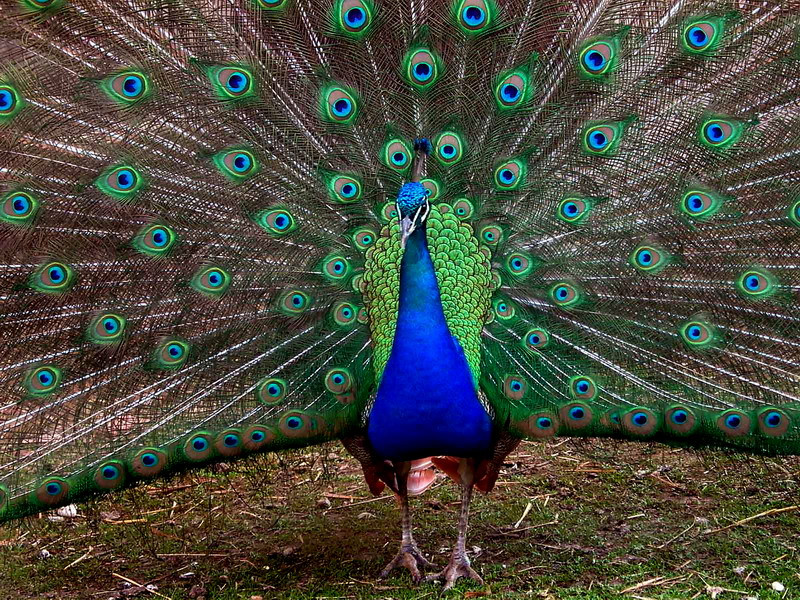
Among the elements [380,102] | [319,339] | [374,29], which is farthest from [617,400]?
[374,29]

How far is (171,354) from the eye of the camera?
315 cm

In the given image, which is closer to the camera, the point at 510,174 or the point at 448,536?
the point at 510,174

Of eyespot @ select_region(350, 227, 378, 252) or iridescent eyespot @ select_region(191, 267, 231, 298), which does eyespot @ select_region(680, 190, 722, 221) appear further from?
iridescent eyespot @ select_region(191, 267, 231, 298)

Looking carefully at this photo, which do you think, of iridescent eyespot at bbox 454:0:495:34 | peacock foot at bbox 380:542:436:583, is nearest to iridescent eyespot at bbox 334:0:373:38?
iridescent eyespot at bbox 454:0:495:34

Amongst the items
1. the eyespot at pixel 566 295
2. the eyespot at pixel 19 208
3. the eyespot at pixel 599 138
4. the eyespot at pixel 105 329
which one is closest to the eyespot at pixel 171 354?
the eyespot at pixel 105 329

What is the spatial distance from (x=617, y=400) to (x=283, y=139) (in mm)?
1506

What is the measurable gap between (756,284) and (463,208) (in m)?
1.07

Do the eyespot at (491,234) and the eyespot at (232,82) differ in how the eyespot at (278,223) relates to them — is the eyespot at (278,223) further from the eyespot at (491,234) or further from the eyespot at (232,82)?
the eyespot at (491,234)

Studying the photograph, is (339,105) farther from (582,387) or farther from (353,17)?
(582,387)

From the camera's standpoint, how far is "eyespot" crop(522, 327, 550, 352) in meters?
3.12

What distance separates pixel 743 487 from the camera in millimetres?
4129

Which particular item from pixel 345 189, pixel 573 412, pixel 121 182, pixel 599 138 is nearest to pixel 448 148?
pixel 345 189

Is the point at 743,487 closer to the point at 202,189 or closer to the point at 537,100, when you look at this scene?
the point at 537,100

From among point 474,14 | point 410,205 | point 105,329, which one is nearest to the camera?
point 410,205
